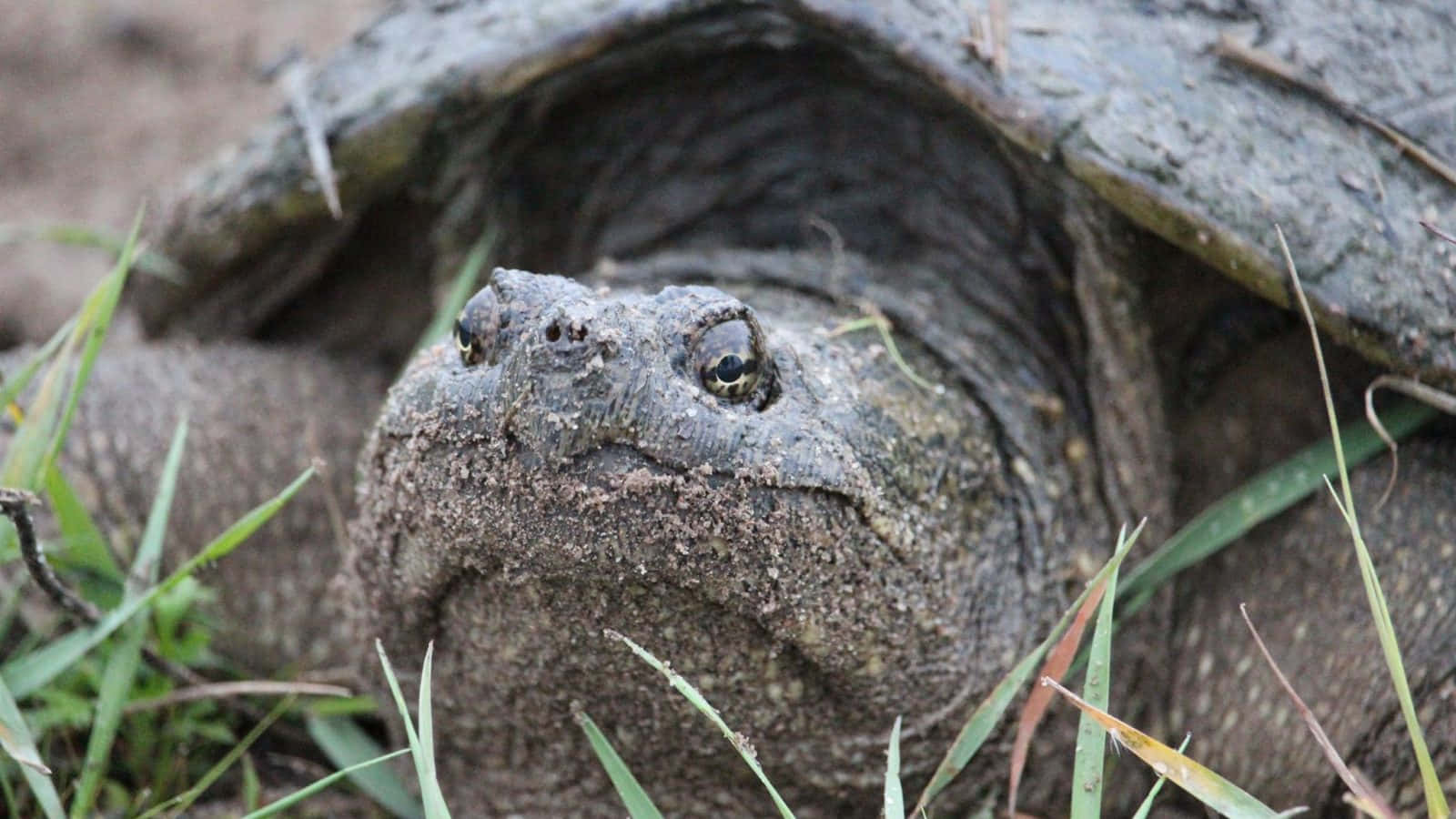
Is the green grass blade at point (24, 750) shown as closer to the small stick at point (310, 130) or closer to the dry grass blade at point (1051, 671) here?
the small stick at point (310, 130)

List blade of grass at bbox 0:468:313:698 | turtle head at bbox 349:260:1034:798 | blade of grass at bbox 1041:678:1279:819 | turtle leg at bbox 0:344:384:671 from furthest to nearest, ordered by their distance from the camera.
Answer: turtle leg at bbox 0:344:384:671, blade of grass at bbox 0:468:313:698, blade of grass at bbox 1041:678:1279:819, turtle head at bbox 349:260:1034:798

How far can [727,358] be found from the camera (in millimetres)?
1794

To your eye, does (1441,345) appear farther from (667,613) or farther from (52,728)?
(52,728)

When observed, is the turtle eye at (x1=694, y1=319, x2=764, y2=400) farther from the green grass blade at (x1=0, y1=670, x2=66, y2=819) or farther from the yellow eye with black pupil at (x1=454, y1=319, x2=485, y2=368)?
the green grass blade at (x1=0, y1=670, x2=66, y2=819)

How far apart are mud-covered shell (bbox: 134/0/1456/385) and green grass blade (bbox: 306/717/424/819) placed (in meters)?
1.08

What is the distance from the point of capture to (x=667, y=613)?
6.11ft

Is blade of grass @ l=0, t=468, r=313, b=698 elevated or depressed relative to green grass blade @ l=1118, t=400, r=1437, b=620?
elevated

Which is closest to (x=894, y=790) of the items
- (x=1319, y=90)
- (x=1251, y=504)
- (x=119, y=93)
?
(x=1251, y=504)

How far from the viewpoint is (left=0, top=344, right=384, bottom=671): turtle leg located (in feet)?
9.63

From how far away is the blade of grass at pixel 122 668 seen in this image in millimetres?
2262

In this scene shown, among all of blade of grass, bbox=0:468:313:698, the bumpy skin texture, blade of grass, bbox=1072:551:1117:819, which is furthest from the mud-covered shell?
blade of grass, bbox=0:468:313:698

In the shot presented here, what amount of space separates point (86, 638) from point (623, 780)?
3.08 feet

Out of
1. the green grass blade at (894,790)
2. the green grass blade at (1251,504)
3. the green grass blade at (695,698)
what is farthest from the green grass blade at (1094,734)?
the green grass blade at (1251,504)

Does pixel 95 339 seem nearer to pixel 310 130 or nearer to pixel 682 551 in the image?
pixel 310 130
